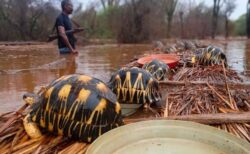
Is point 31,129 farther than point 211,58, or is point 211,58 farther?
point 211,58

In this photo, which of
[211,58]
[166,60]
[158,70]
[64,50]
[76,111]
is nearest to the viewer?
[76,111]

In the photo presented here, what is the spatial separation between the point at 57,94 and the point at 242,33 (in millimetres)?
46820

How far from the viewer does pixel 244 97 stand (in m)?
3.50

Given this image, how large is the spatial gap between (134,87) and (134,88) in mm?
11

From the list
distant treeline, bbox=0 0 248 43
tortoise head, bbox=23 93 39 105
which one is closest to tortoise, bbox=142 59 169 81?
tortoise head, bbox=23 93 39 105

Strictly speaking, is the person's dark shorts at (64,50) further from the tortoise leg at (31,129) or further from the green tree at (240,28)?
the green tree at (240,28)

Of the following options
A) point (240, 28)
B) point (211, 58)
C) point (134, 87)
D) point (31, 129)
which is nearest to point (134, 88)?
point (134, 87)

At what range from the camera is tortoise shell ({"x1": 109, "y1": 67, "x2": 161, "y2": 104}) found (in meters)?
3.52

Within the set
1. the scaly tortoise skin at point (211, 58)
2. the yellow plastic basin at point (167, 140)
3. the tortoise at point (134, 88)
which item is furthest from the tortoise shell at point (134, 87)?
the scaly tortoise skin at point (211, 58)

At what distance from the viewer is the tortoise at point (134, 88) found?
3.52 meters

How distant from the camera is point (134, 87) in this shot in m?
3.53

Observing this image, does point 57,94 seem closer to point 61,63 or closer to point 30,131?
point 30,131

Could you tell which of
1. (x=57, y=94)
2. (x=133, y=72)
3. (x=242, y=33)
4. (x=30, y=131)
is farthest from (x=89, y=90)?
(x=242, y=33)

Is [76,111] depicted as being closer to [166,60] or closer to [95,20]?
[166,60]
